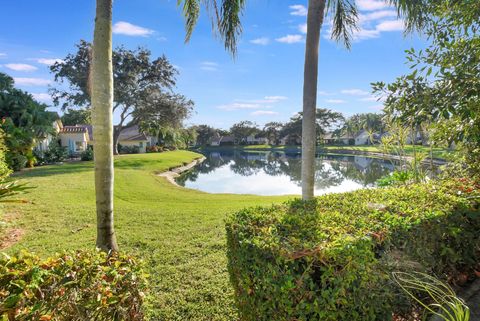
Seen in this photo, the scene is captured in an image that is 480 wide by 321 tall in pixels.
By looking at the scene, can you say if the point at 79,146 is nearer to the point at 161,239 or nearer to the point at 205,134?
the point at 161,239

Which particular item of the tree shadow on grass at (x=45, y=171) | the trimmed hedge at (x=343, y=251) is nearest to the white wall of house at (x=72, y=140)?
the tree shadow on grass at (x=45, y=171)

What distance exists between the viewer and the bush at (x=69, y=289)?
1.50m

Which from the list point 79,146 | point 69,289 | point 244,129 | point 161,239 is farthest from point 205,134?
point 69,289

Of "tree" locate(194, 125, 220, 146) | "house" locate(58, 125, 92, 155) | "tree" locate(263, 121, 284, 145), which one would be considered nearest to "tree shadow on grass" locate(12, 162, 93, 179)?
"house" locate(58, 125, 92, 155)

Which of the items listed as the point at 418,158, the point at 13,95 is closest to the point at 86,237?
the point at 418,158

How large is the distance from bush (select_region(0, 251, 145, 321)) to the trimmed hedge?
92 centimetres

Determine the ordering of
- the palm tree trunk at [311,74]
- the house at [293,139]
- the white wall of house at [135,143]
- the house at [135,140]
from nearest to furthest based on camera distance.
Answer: the palm tree trunk at [311,74], the house at [135,140], the white wall of house at [135,143], the house at [293,139]

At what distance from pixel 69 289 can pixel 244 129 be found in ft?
242

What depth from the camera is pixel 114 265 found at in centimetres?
204

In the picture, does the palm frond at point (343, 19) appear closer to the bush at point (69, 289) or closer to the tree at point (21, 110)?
the bush at point (69, 289)

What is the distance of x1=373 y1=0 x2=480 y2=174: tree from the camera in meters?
2.87

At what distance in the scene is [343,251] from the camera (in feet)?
6.04

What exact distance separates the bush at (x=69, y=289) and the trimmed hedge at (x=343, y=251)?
92 centimetres

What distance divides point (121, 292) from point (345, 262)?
1.62 m
